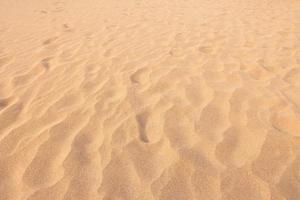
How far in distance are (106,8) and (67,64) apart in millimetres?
3905

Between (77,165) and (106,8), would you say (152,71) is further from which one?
(106,8)

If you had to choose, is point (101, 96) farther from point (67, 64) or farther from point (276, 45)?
point (276, 45)

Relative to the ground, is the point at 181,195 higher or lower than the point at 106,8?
higher

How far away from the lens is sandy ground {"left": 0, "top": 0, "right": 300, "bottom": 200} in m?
1.72

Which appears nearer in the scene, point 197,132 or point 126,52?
point 197,132

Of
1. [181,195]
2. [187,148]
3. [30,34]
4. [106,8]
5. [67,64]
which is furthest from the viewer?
[106,8]

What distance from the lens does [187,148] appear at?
6.48 feet

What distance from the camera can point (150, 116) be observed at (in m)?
2.34

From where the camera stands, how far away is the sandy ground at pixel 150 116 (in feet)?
5.63

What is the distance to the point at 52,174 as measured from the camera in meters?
1.79

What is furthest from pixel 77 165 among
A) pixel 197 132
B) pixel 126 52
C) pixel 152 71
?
pixel 126 52

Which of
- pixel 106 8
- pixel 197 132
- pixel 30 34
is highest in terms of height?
pixel 197 132

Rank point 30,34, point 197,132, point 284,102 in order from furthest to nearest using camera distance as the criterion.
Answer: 1. point 30,34
2. point 284,102
3. point 197,132

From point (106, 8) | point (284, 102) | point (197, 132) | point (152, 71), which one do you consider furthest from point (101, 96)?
point (106, 8)
